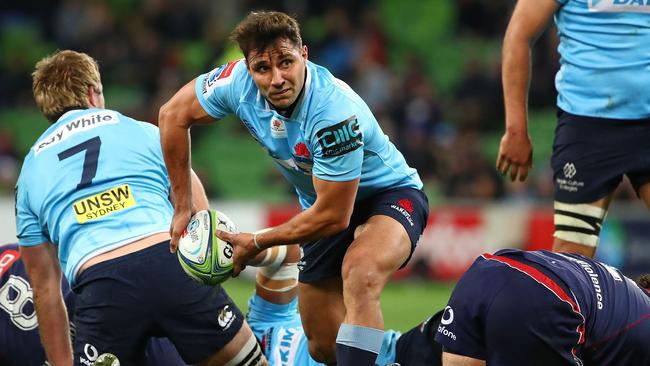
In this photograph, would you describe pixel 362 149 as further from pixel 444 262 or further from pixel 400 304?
pixel 444 262

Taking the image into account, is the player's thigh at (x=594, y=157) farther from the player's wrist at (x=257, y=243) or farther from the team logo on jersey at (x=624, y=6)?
the player's wrist at (x=257, y=243)

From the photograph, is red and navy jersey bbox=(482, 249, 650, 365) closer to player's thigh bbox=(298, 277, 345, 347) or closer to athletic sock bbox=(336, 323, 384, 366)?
athletic sock bbox=(336, 323, 384, 366)

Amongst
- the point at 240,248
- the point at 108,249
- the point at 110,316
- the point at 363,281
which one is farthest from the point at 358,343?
the point at 108,249

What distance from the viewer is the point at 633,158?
5.61 meters

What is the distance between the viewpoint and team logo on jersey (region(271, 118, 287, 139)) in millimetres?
5355

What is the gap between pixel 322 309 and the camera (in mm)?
5848

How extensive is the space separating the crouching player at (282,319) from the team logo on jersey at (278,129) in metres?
0.99

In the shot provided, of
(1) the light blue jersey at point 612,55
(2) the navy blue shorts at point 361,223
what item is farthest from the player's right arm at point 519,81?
(2) the navy blue shorts at point 361,223

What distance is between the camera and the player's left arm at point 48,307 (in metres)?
5.61

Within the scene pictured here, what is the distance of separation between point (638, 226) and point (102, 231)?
8.43m

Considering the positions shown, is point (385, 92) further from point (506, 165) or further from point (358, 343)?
point (358, 343)

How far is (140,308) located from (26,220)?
2.59ft

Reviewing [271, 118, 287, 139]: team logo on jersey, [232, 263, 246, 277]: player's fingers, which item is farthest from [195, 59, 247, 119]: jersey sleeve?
[232, 263, 246, 277]: player's fingers

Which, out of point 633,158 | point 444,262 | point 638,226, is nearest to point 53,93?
point 633,158
